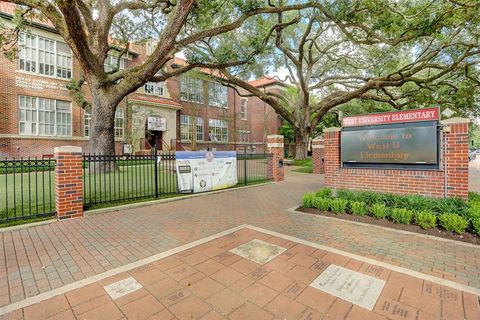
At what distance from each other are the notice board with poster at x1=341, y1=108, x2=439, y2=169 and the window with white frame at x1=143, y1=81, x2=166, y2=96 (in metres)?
21.1

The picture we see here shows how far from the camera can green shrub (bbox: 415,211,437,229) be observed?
15.8 ft

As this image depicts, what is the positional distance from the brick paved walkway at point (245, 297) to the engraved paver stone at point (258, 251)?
164 mm

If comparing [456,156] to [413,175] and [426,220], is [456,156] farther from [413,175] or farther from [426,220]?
[426,220]

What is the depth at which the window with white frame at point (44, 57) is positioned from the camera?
16.6m

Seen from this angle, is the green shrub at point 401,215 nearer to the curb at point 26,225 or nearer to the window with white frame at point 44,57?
the curb at point 26,225

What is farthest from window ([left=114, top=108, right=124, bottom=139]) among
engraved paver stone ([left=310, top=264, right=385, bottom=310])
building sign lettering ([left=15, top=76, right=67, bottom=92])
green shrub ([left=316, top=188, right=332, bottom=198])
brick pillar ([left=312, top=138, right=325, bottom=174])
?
engraved paver stone ([left=310, top=264, right=385, bottom=310])

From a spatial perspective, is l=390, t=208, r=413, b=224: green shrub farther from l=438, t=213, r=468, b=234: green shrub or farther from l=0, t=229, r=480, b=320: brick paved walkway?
l=0, t=229, r=480, b=320: brick paved walkway

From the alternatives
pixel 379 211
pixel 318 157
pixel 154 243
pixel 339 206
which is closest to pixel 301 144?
pixel 318 157

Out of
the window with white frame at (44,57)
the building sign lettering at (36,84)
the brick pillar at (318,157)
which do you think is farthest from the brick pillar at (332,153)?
the window with white frame at (44,57)

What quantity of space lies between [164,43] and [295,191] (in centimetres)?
755

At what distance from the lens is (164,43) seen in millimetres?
9117

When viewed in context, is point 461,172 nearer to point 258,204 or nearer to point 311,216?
point 311,216

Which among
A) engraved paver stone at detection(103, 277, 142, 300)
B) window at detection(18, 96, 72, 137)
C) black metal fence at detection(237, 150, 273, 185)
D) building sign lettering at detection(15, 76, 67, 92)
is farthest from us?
window at detection(18, 96, 72, 137)

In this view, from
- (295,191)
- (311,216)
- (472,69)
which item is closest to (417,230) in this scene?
(311,216)
